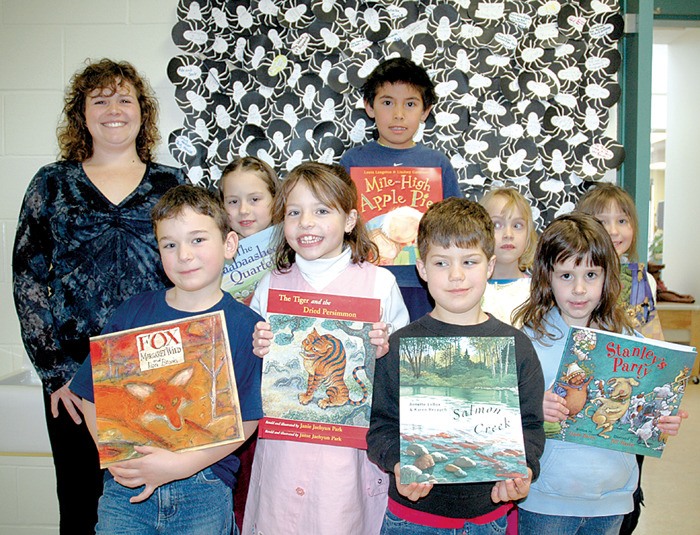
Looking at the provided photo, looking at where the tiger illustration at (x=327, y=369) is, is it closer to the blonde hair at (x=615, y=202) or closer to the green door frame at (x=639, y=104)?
the blonde hair at (x=615, y=202)

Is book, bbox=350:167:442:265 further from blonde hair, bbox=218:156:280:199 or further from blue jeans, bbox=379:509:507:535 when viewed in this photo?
blue jeans, bbox=379:509:507:535

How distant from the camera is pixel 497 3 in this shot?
301cm

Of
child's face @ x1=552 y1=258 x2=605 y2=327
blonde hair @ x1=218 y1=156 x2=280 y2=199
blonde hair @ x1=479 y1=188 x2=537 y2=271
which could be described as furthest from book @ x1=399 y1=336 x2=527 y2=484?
blonde hair @ x1=218 y1=156 x2=280 y2=199

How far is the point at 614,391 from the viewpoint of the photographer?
1.68m

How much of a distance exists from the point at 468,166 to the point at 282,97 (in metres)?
1.05

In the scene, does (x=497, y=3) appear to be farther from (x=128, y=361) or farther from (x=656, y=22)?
(x=128, y=361)

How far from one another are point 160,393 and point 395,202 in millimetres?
1246

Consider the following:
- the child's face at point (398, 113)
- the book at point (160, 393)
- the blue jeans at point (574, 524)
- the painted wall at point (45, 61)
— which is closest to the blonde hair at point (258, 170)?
the child's face at point (398, 113)

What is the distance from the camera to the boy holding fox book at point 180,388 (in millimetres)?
1544

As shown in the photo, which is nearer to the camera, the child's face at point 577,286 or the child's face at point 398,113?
the child's face at point 577,286

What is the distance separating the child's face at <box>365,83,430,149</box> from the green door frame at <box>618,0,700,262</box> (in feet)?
3.97

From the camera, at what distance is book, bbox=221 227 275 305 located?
2.11 meters

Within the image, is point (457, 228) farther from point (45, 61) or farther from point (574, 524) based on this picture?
point (45, 61)

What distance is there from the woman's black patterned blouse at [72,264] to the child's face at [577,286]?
1381 millimetres
